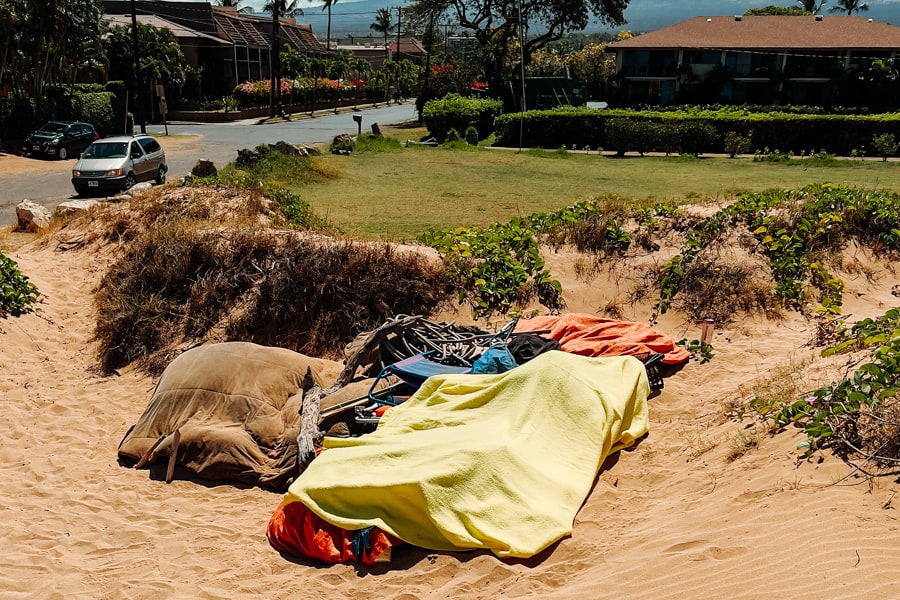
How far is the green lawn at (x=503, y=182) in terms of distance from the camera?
1725 centimetres

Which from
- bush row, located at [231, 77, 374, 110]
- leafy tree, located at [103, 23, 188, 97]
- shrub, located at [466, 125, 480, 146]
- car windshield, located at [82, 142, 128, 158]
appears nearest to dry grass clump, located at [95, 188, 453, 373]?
car windshield, located at [82, 142, 128, 158]

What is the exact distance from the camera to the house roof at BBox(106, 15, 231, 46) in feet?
169

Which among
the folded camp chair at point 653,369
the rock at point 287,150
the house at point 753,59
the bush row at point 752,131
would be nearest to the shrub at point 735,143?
the bush row at point 752,131

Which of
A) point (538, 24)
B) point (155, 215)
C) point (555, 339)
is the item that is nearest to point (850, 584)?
point (555, 339)

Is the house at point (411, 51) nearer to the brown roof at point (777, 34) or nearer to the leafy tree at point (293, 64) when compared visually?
the leafy tree at point (293, 64)

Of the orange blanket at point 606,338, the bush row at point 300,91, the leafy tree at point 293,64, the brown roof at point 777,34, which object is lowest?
the orange blanket at point 606,338

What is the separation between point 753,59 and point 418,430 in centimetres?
4679

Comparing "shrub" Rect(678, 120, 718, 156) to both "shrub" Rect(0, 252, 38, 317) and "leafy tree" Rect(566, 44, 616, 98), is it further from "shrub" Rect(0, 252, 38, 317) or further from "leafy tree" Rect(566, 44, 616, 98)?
"leafy tree" Rect(566, 44, 616, 98)

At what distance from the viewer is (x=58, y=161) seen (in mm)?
28844

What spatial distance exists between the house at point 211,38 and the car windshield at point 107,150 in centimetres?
3461

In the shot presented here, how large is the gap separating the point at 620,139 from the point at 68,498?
27.6m

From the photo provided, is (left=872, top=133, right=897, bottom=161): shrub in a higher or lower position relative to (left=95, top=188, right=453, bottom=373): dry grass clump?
higher

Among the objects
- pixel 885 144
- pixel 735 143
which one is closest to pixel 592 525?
pixel 735 143

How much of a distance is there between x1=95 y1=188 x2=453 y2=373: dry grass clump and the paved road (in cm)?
811
